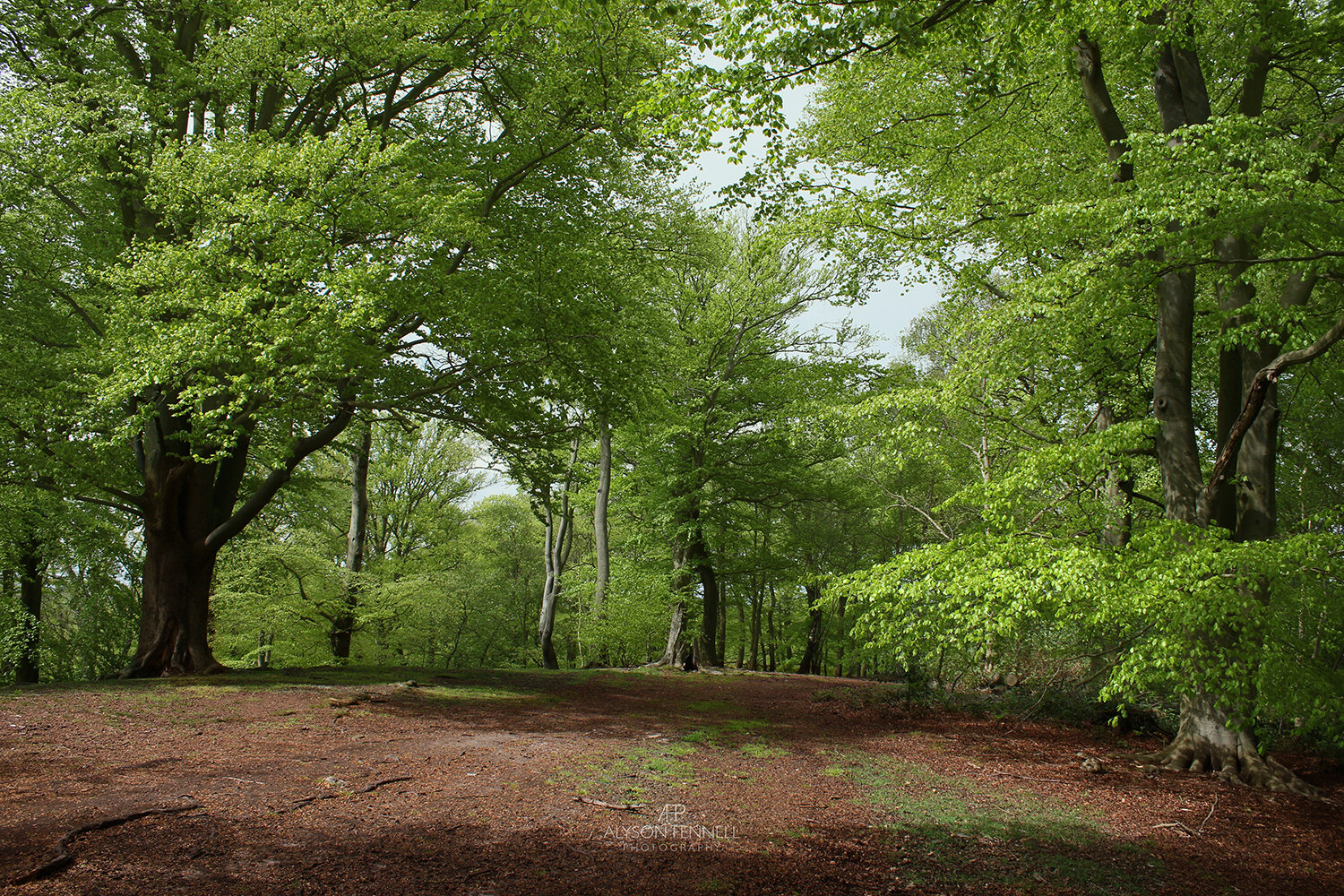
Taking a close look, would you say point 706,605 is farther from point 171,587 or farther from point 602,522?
point 171,587

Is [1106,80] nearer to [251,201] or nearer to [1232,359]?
[1232,359]

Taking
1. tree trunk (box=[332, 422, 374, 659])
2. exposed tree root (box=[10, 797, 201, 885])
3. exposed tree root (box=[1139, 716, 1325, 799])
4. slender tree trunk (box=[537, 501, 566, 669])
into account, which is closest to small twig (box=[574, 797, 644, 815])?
exposed tree root (box=[10, 797, 201, 885])

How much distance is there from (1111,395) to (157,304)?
1125 centimetres

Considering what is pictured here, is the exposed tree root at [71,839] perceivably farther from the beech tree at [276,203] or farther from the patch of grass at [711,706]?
the patch of grass at [711,706]

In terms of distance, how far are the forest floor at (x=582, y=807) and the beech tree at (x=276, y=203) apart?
3.36m

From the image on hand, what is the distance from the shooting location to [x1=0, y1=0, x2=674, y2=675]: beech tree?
7762 millimetres

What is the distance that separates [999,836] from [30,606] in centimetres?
1778

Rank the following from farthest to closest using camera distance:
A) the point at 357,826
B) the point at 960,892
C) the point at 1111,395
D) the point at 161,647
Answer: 1. the point at 161,647
2. the point at 1111,395
3. the point at 357,826
4. the point at 960,892

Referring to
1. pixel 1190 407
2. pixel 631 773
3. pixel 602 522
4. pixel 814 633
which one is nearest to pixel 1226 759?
pixel 1190 407

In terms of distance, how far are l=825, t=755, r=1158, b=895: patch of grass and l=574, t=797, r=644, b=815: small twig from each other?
1.67 metres

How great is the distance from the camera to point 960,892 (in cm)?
386

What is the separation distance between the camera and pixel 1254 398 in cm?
657

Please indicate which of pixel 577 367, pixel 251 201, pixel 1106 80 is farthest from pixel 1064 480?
pixel 251 201

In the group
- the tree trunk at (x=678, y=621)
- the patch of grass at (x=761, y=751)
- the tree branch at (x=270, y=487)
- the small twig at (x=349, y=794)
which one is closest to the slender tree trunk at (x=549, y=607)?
the tree trunk at (x=678, y=621)
